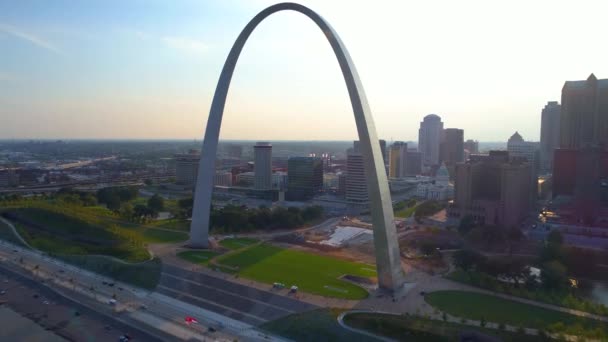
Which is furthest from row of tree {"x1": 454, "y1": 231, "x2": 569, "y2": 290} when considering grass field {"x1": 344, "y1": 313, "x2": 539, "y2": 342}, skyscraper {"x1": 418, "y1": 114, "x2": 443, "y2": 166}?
skyscraper {"x1": 418, "y1": 114, "x2": 443, "y2": 166}

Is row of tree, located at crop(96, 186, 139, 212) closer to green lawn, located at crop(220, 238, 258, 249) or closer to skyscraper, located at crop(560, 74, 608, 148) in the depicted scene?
green lawn, located at crop(220, 238, 258, 249)

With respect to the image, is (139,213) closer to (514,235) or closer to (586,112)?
(514,235)

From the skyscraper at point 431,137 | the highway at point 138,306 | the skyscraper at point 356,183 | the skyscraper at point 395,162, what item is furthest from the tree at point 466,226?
the skyscraper at point 431,137

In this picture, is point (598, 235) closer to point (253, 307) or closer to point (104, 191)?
point (253, 307)

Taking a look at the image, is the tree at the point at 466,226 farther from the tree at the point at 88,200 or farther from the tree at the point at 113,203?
the tree at the point at 88,200

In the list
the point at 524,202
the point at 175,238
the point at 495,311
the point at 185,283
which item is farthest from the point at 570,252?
the point at 175,238

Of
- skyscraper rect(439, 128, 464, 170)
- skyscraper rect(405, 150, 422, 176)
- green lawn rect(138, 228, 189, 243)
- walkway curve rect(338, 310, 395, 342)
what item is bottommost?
green lawn rect(138, 228, 189, 243)
